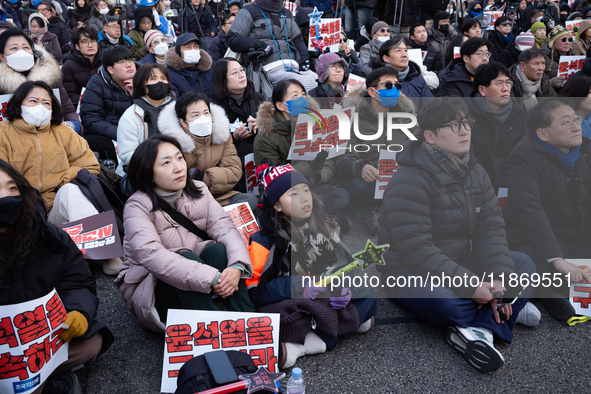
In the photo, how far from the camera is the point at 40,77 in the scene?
435 cm

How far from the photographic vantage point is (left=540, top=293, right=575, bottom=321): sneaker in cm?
309

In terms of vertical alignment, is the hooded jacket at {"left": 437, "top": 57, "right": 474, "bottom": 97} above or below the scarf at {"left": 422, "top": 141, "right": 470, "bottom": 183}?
above

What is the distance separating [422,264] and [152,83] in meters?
2.91

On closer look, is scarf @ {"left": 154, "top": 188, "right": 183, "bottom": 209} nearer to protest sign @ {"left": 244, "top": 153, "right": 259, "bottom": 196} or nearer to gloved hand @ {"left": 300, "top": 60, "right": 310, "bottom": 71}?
protest sign @ {"left": 244, "top": 153, "right": 259, "bottom": 196}

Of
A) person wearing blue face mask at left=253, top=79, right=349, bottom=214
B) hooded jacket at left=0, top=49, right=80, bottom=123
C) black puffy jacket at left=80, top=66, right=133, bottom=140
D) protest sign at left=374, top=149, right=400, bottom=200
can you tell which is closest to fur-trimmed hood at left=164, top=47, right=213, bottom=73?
black puffy jacket at left=80, top=66, right=133, bottom=140

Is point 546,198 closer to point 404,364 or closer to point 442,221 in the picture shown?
point 442,221

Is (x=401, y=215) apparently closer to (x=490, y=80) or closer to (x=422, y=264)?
(x=422, y=264)

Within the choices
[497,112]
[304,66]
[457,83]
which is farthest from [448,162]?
[304,66]

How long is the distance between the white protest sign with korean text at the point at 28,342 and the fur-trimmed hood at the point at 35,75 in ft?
9.23

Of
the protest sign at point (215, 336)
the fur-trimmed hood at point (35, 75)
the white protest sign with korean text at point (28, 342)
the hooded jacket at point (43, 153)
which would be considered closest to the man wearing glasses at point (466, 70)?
the protest sign at point (215, 336)

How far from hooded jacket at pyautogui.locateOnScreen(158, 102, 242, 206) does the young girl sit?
1078 mm

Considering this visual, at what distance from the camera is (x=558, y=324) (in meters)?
3.09

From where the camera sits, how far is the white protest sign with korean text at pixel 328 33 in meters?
6.32

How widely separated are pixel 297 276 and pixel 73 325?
49.1 inches
